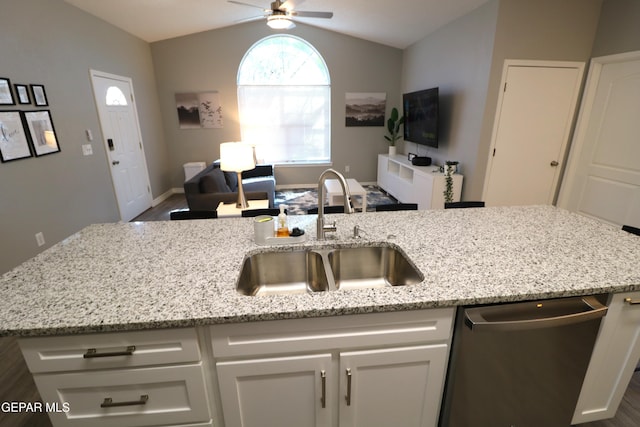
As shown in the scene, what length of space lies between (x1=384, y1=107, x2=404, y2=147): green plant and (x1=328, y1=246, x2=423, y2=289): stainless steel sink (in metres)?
4.73

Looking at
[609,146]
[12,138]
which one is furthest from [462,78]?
[12,138]

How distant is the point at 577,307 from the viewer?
1091mm

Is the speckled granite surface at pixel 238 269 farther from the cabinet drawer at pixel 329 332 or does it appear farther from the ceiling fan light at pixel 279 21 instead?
the ceiling fan light at pixel 279 21

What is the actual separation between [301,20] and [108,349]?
18.7ft

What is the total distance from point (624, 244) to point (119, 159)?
5.21m

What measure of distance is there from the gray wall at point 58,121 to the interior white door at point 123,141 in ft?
0.42

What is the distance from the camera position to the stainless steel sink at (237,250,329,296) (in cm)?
141

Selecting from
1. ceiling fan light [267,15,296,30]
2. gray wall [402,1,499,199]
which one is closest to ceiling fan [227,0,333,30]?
ceiling fan light [267,15,296,30]

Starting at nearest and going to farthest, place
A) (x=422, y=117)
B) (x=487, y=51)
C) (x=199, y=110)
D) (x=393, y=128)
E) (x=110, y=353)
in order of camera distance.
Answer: (x=110, y=353) < (x=487, y=51) < (x=422, y=117) < (x=199, y=110) < (x=393, y=128)

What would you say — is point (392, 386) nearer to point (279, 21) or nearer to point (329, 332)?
point (329, 332)

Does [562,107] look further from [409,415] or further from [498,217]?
[409,415]

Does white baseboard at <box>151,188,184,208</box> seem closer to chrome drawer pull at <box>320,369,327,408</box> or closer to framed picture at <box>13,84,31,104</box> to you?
framed picture at <box>13,84,31,104</box>

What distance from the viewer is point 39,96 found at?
114 inches

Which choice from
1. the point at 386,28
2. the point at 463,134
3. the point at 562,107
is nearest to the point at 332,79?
the point at 386,28
